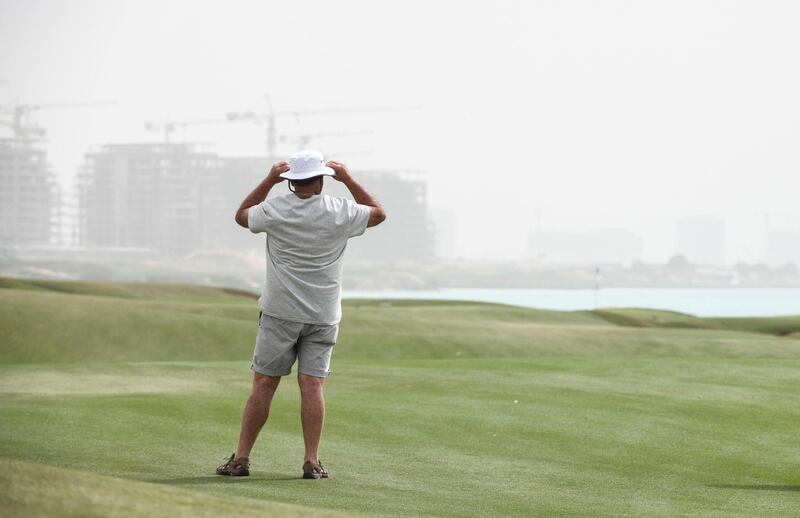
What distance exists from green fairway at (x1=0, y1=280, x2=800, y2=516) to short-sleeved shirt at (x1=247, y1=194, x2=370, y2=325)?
1.08 metres

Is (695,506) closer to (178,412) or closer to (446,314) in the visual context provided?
(178,412)

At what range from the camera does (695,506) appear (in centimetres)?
733

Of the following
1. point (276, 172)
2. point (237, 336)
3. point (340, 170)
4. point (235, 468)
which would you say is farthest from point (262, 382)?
point (237, 336)

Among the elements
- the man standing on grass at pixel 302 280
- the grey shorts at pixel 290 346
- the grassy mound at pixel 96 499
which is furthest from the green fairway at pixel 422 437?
the grey shorts at pixel 290 346

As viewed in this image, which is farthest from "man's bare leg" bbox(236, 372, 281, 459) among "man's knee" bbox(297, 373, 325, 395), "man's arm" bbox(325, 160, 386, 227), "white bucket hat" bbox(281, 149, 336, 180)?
"white bucket hat" bbox(281, 149, 336, 180)

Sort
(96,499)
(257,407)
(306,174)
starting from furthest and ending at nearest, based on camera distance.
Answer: (257,407)
(306,174)
(96,499)

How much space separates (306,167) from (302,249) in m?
0.52

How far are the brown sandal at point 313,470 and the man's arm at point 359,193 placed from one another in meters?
1.55

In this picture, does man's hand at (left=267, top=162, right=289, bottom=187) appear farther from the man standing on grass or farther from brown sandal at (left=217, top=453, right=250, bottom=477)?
brown sandal at (left=217, top=453, right=250, bottom=477)

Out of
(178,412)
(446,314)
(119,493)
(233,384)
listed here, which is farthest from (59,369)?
(446,314)

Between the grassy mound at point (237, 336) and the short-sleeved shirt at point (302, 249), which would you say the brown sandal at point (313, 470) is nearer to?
the short-sleeved shirt at point (302, 249)

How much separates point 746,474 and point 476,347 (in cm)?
1534

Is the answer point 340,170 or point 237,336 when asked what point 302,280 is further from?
point 237,336

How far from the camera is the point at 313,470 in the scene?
777 centimetres
